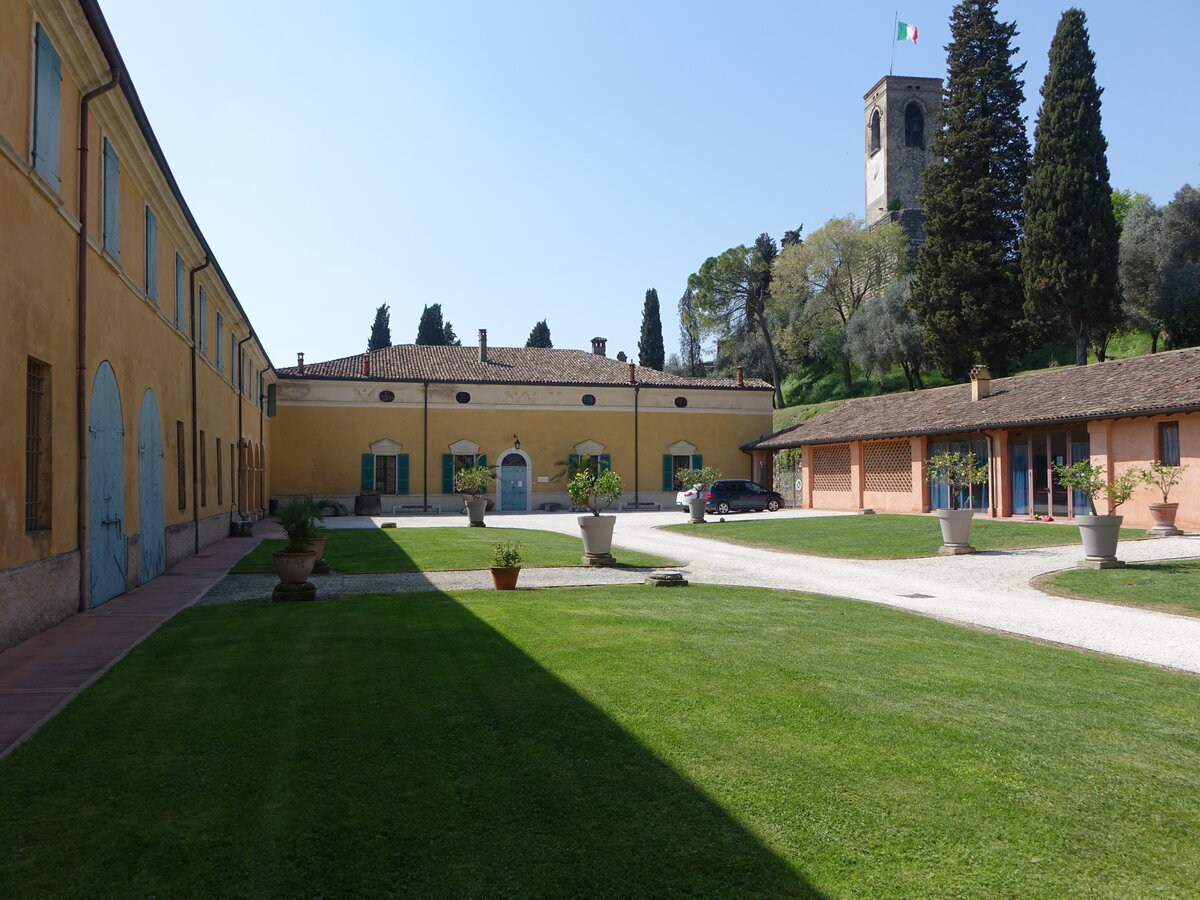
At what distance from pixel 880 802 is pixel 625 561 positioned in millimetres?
11710

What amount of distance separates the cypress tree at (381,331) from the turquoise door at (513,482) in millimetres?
24007

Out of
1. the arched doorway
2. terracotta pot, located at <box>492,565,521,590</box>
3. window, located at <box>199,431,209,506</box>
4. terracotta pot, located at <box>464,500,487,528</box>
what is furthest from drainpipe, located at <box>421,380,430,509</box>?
terracotta pot, located at <box>492,565,521,590</box>

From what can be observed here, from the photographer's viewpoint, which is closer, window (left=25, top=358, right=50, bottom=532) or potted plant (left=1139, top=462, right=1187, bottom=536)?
window (left=25, top=358, right=50, bottom=532)

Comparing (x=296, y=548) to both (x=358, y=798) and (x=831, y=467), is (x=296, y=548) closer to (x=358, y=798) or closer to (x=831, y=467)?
(x=358, y=798)

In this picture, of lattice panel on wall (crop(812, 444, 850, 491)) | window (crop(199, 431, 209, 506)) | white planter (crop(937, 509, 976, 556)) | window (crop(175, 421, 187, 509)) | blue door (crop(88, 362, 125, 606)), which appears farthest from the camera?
lattice panel on wall (crop(812, 444, 850, 491))

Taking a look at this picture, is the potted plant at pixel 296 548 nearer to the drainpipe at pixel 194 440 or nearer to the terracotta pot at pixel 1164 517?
the drainpipe at pixel 194 440

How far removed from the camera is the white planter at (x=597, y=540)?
47.5ft

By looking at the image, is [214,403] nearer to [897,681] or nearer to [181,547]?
[181,547]

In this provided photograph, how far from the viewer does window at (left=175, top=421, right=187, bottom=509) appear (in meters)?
14.6

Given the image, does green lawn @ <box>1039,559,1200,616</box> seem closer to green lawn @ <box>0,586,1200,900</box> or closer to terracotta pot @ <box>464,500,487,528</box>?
green lawn @ <box>0,586,1200,900</box>

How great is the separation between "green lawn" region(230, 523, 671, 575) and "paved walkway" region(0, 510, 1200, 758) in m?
0.61

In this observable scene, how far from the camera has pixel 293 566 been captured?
10.0m

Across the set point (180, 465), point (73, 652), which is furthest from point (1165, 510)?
point (73, 652)

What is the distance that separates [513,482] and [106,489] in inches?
1086
